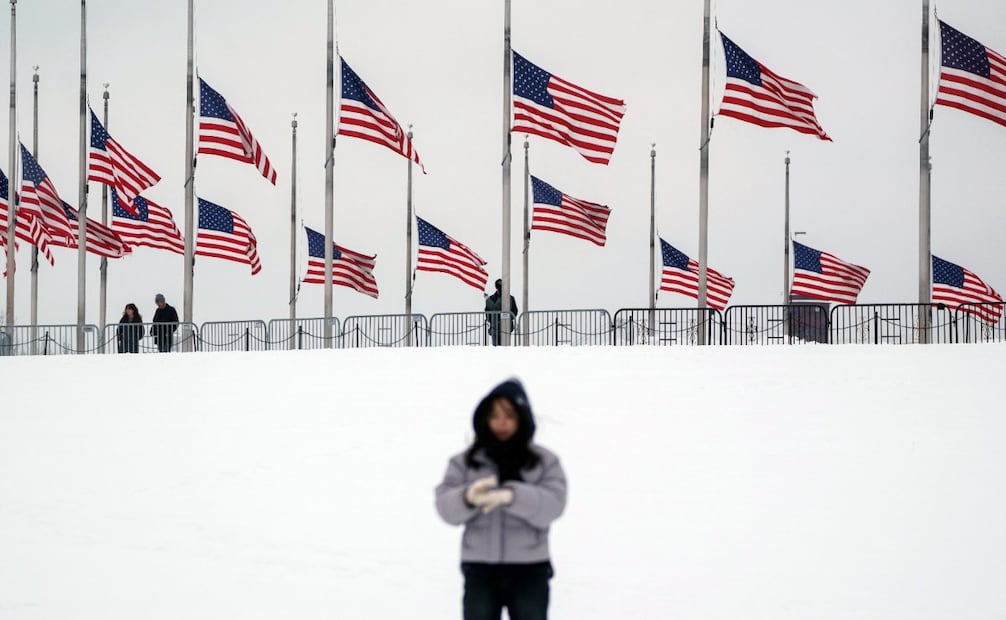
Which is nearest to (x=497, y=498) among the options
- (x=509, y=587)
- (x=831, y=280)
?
(x=509, y=587)

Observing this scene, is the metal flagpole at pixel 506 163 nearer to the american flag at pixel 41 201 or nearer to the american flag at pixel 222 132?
the american flag at pixel 222 132

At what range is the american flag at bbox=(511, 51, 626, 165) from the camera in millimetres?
28828

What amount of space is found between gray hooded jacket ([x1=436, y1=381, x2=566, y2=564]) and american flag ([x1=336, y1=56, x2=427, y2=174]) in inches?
1013

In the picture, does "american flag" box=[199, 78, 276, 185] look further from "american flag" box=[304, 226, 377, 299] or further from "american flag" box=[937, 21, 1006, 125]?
"american flag" box=[937, 21, 1006, 125]

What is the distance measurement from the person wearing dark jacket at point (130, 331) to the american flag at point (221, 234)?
3052mm

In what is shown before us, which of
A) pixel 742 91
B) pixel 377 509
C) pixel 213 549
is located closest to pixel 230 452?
pixel 377 509

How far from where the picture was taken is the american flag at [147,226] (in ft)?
121

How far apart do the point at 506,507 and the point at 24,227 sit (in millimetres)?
43378

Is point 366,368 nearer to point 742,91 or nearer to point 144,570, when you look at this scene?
point 742,91

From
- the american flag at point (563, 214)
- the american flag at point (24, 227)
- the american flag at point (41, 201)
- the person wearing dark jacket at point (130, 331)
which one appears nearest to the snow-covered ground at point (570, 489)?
the american flag at point (563, 214)

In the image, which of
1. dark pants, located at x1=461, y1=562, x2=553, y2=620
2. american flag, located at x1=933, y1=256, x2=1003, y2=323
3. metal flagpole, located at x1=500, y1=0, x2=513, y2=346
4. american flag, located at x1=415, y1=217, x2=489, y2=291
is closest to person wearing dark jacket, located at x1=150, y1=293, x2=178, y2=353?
american flag, located at x1=415, y1=217, x2=489, y2=291

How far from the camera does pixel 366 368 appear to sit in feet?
92.4

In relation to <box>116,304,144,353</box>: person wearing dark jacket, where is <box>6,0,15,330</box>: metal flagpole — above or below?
above

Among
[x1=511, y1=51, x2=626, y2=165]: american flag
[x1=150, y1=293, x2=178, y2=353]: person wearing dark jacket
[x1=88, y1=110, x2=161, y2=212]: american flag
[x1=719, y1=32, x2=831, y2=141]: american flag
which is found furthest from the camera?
[x1=150, y1=293, x2=178, y2=353]: person wearing dark jacket
